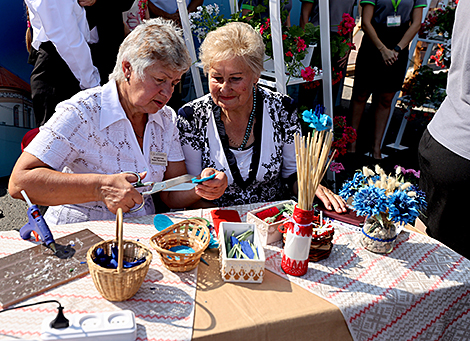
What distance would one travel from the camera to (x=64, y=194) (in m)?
1.74

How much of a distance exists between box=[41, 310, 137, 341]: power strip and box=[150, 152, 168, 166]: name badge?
3.49 ft

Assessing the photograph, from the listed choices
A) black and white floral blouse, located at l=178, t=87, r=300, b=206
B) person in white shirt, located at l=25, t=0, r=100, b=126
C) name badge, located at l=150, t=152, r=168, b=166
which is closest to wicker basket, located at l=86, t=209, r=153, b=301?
name badge, located at l=150, t=152, r=168, b=166

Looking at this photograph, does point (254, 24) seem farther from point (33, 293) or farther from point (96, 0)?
point (33, 293)

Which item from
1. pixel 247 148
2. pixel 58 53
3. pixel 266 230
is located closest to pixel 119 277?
pixel 266 230

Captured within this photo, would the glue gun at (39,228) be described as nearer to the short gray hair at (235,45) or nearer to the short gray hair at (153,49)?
the short gray hair at (153,49)

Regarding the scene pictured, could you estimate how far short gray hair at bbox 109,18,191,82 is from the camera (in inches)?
73.8

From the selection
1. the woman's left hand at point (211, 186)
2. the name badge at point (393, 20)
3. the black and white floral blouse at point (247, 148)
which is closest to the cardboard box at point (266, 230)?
the woman's left hand at point (211, 186)

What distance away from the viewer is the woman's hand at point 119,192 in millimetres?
1674

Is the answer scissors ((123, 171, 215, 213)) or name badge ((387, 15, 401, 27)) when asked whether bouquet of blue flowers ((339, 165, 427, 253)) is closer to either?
scissors ((123, 171, 215, 213))

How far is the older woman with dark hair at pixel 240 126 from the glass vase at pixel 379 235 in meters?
0.77

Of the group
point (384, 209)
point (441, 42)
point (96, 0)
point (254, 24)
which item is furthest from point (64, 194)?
point (441, 42)

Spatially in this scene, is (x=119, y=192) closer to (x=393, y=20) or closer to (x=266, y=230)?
(x=266, y=230)

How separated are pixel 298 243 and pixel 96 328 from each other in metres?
0.73

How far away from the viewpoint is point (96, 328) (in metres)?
1.11
